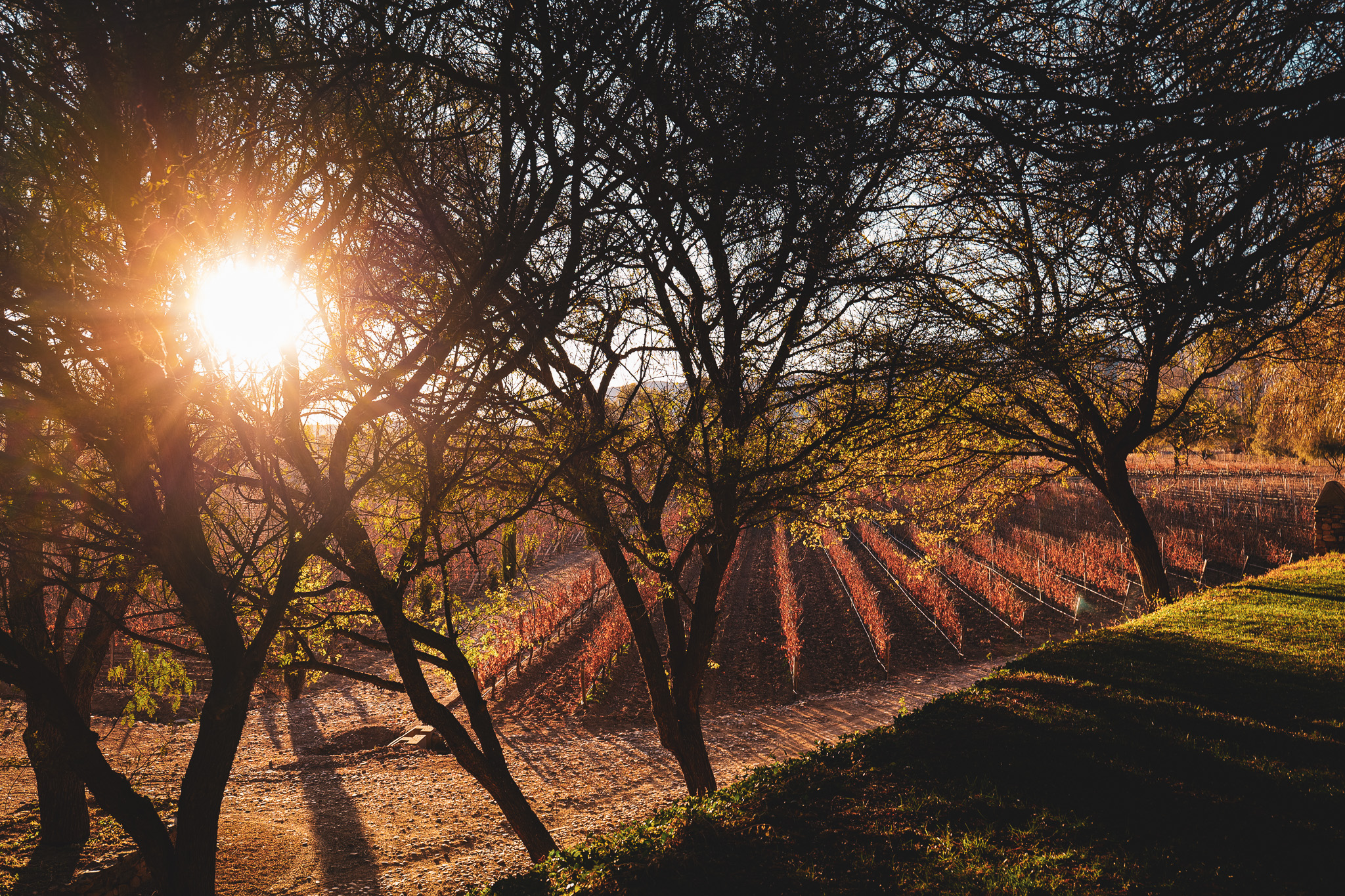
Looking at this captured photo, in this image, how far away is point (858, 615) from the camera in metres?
16.2

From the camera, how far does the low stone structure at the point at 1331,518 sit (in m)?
14.6

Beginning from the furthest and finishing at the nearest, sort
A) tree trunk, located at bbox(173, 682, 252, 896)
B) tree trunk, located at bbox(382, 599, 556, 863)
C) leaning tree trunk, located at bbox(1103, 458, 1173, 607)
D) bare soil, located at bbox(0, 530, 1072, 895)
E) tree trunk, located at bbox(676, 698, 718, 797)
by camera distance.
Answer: leaning tree trunk, located at bbox(1103, 458, 1173, 607) → bare soil, located at bbox(0, 530, 1072, 895) → tree trunk, located at bbox(676, 698, 718, 797) → tree trunk, located at bbox(382, 599, 556, 863) → tree trunk, located at bbox(173, 682, 252, 896)

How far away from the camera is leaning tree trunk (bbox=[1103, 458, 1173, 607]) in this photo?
1041 centimetres

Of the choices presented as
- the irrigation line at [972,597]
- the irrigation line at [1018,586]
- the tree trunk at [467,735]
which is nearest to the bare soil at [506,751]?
the irrigation line at [972,597]

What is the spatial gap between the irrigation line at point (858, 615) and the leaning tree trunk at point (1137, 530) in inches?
191

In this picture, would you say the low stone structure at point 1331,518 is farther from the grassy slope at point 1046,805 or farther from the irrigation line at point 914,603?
the grassy slope at point 1046,805

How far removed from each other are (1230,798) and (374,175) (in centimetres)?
675

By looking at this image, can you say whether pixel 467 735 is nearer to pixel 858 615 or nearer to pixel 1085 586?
pixel 858 615

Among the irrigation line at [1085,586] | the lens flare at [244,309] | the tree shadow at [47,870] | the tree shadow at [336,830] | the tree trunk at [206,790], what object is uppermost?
the lens flare at [244,309]

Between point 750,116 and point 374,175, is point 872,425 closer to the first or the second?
point 750,116

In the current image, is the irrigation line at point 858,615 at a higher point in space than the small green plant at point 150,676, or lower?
lower

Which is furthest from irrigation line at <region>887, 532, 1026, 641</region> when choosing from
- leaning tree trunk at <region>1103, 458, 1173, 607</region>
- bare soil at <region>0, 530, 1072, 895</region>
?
leaning tree trunk at <region>1103, 458, 1173, 607</region>

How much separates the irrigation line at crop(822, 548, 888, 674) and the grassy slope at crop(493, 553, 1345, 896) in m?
7.41

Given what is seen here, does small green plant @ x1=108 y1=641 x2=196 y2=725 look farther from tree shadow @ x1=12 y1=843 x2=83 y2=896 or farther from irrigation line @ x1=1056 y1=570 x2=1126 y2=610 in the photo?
irrigation line @ x1=1056 y1=570 x2=1126 y2=610
